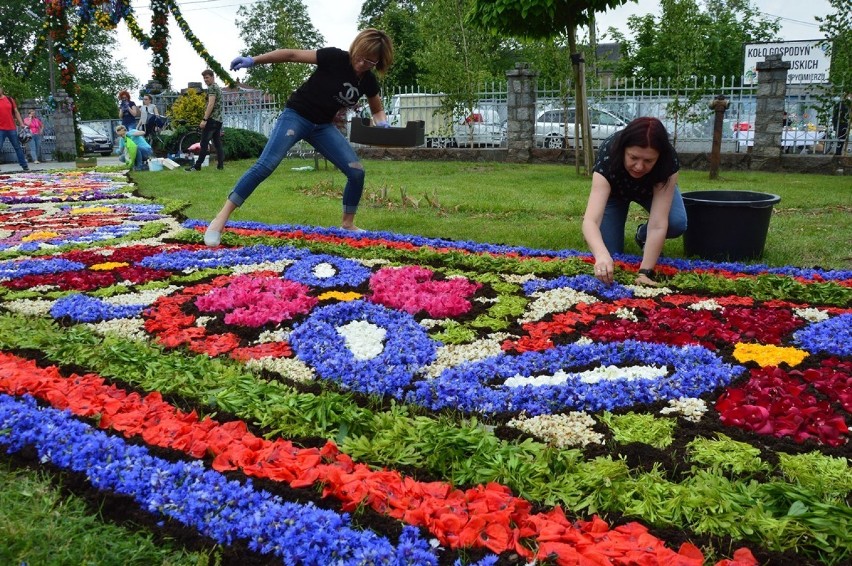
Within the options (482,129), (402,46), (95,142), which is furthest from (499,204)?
(402,46)

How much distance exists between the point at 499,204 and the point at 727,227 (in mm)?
3685

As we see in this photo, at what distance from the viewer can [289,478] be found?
2.12 meters

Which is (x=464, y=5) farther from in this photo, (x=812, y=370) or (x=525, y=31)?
(x=812, y=370)

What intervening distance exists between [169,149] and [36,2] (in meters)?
46.3

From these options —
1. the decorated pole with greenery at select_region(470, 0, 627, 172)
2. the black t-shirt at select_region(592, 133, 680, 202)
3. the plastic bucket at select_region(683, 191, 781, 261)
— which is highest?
the decorated pole with greenery at select_region(470, 0, 627, 172)

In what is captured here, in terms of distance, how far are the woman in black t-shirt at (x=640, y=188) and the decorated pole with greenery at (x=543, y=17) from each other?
5994 mm

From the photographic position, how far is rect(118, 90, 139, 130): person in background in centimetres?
1838

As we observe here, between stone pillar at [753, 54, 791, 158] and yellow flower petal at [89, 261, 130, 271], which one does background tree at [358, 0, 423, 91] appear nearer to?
stone pillar at [753, 54, 791, 158]

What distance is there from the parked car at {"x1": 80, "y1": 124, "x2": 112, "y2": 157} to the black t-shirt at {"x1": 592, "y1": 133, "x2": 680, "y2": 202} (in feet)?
97.6

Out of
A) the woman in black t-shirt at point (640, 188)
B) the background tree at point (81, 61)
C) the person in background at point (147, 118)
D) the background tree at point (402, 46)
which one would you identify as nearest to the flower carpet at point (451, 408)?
the woman in black t-shirt at point (640, 188)

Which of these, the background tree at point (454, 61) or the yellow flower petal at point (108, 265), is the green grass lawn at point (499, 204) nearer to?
the yellow flower petal at point (108, 265)

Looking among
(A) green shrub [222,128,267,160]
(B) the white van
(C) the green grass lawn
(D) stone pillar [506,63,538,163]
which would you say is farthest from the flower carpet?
(A) green shrub [222,128,267,160]

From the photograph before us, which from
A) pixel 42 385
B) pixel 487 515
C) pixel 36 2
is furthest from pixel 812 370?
pixel 36 2

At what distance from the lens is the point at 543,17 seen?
1045 cm
